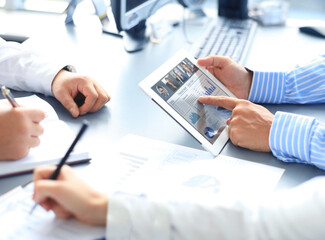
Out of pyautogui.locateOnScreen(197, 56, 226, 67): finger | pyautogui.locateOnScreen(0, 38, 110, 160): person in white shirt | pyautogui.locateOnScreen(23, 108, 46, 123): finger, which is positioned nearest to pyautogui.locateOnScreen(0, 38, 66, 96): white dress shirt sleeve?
pyautogui.locateOnScreen(0, 38, 110, 160): person in white shirt

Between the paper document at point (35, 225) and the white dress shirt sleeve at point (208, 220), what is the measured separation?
44mm

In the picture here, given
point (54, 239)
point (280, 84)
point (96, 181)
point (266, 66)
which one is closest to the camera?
point (54, 239)

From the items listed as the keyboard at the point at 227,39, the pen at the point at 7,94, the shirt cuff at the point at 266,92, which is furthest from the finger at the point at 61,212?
the keyboard at the point at 227,39

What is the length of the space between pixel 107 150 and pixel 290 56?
0.78 m

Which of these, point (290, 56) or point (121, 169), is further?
point (290, 56)

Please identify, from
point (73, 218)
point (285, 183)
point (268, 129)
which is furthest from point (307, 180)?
point (73, 218)

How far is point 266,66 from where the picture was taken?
1.33m

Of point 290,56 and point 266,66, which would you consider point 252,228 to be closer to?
point 266,66

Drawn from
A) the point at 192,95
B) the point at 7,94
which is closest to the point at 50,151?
Answer: the point at 7,94

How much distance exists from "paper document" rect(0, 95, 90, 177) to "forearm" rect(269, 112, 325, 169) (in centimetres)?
40

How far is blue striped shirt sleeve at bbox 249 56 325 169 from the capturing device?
90cm

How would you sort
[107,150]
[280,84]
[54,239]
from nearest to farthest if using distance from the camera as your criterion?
[54,239]
[107,150]
[280,84]

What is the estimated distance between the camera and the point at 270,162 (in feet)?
2.91

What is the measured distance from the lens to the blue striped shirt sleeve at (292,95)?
896 mm
